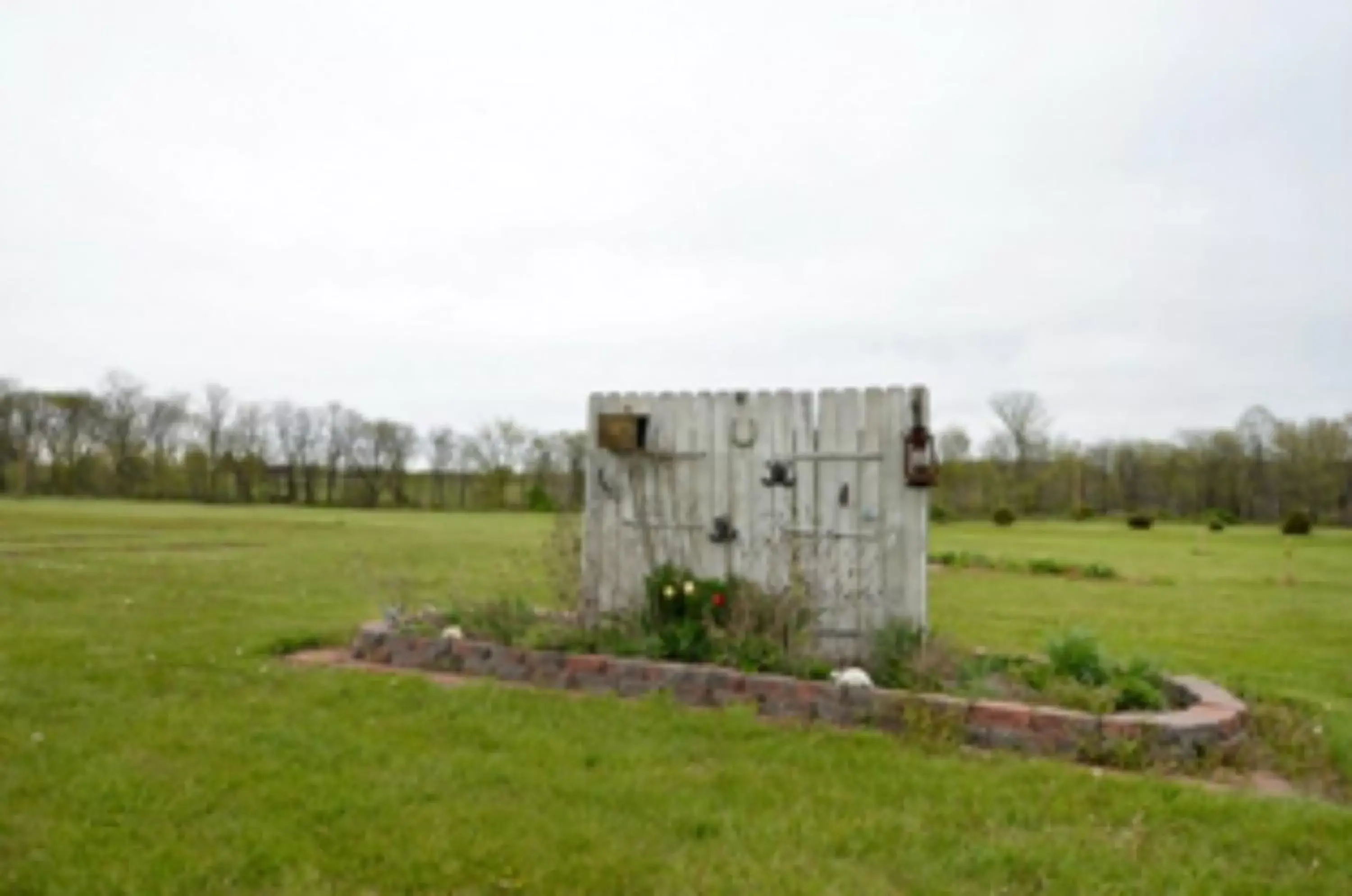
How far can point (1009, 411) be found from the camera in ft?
169

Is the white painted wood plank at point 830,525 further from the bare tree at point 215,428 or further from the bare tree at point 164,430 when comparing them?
the bare tree at point 164,430

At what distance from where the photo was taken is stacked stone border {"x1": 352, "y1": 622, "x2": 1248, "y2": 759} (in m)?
4.23

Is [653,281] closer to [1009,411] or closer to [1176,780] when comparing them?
[1176,780]

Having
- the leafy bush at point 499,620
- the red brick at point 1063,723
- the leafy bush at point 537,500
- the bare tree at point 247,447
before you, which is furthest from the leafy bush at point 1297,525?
the bare tree at point 247,447

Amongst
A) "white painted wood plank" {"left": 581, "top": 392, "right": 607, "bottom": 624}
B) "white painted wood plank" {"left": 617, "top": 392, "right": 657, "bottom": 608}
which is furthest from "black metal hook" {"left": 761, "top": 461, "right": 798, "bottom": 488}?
"white painted wood plank" {"left": 581, "top": 392, "right": 607, "bottom": 624}

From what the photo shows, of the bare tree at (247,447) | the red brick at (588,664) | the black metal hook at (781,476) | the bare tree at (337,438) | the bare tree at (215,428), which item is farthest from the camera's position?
the bare tree at (337,438)

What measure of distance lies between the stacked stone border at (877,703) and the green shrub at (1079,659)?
399mm

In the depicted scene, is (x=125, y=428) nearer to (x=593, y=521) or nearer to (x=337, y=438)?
(x=337, y=438)

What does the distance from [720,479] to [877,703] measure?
2130 mm

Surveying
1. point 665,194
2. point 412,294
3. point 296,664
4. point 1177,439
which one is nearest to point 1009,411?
point 1177,439

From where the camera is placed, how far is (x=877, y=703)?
4.65m

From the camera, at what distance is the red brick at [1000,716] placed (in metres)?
4.33

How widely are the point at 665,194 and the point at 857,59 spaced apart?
15.1 feet

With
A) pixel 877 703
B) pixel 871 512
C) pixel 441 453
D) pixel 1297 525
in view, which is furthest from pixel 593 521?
pixel 441 453
